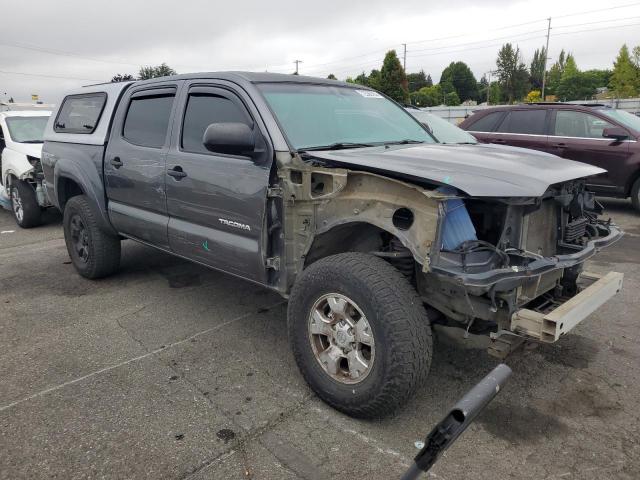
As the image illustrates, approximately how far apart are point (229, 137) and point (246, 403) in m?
1.58

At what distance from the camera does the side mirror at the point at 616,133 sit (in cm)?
772

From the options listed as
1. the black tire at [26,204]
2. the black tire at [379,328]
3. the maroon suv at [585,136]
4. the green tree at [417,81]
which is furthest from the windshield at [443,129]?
the green tree at [417,81]

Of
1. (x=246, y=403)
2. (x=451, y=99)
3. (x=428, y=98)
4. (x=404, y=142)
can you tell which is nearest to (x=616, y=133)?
(x=404, y=142)

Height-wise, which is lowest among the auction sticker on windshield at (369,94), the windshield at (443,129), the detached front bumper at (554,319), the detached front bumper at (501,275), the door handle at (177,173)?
the detached front bumper at (554,319)

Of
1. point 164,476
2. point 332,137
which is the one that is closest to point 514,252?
point 332,137

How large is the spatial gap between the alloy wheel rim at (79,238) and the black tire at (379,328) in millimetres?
3206

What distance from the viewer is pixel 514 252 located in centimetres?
264

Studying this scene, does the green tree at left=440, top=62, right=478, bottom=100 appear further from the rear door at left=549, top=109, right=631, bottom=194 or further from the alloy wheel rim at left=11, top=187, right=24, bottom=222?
the alloy wheel rim at left=11, top=187, right=24, bottom=222

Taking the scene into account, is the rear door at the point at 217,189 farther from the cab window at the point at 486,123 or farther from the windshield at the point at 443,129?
the cab window at the point at 486,123

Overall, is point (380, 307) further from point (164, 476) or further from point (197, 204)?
point (197, 204)

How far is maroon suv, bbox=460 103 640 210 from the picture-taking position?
775 cm

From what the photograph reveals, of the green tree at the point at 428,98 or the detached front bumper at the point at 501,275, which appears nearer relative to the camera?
the detached front bumper at the point at 501,275

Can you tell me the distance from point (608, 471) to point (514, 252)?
Result: 110cm

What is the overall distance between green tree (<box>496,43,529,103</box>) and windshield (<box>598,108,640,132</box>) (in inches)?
2584
